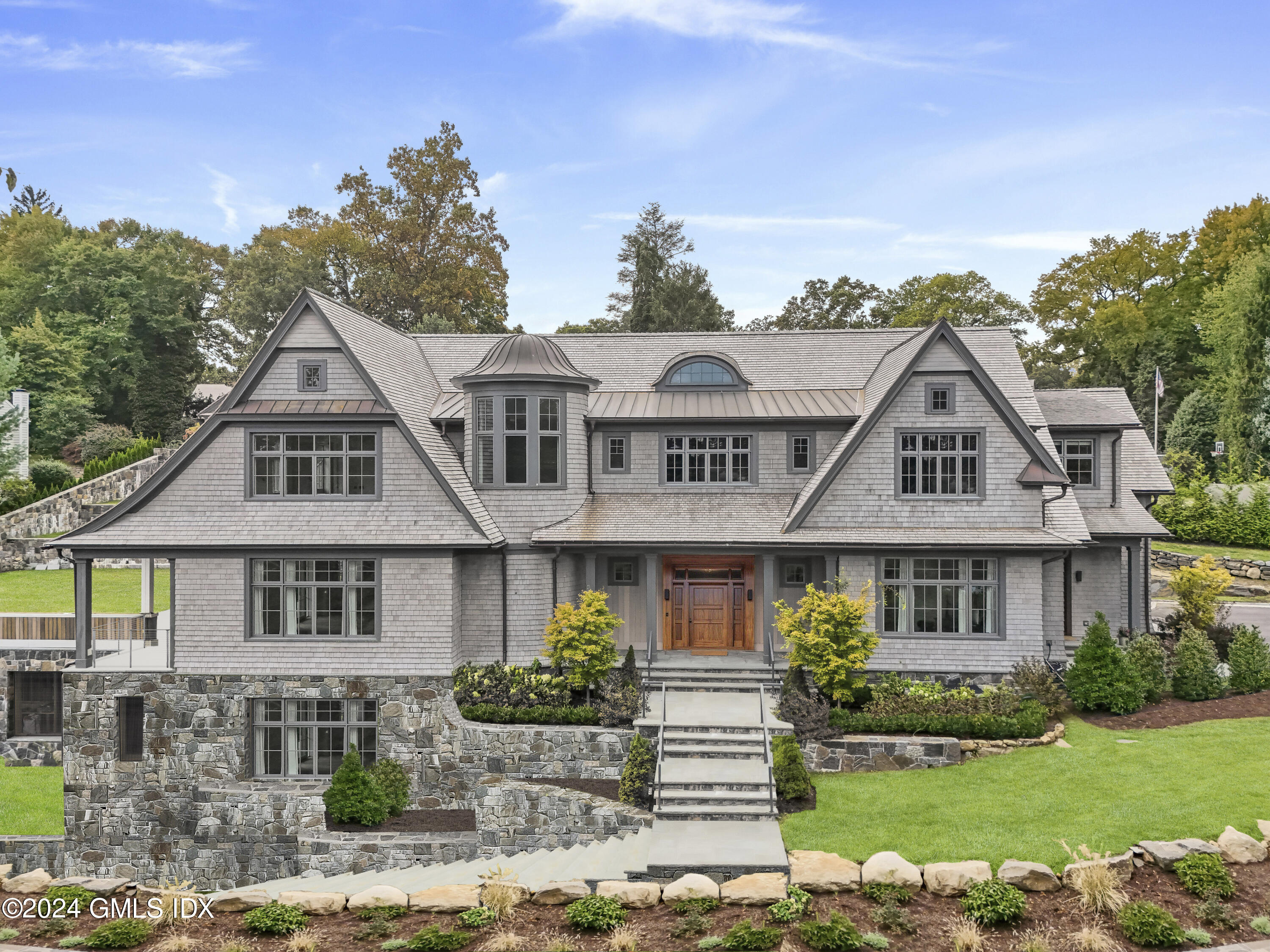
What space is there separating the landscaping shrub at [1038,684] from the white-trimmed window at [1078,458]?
6.50 meters

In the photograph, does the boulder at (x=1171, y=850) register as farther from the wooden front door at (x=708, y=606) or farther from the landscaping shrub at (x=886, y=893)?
the wooden front door at (x=708, y=606)

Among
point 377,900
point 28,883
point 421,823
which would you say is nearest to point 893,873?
point 377,900

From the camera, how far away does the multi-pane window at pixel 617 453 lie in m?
21.3

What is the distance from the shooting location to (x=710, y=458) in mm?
21234

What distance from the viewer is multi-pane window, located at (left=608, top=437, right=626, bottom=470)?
21297mm

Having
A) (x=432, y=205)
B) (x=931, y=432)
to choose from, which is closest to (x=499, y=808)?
(x=931, y=432)

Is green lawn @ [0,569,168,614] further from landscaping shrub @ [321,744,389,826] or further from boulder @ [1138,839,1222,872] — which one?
boulder @ [1138,839,1222,872]

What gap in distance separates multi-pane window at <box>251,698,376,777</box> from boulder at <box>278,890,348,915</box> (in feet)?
24.2

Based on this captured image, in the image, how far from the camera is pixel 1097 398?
23.8 m

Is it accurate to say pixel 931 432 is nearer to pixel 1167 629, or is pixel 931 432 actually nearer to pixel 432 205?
pixel 1167 629

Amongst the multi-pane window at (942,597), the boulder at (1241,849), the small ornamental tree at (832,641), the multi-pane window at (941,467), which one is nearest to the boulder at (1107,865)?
the boulder at (1241,849)

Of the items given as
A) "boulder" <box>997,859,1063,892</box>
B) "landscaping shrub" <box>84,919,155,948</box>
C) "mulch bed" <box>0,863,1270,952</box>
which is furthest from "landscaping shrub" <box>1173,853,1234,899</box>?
"landscaping shrub" <box>84,919,155,948</box>

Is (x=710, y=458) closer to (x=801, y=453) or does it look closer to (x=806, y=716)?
(x=801, y=453)

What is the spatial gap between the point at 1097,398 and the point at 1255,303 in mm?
32424
